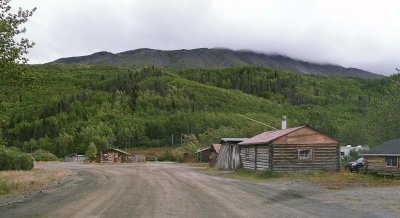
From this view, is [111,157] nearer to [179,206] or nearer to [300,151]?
[300,151]

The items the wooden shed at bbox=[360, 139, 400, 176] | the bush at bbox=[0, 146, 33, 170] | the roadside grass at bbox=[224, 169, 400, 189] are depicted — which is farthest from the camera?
the bush at bbox=[0, 146, 33, 170]

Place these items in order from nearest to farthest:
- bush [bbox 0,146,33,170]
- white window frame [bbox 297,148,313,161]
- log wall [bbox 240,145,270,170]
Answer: white window frame [bbox 297,148,313,161], log wall [bbox 240,145,270,170], bush [bbox 0,146,33,170]

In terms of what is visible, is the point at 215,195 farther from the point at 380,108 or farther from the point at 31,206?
the point at 380,108

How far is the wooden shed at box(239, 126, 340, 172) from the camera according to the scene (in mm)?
38469

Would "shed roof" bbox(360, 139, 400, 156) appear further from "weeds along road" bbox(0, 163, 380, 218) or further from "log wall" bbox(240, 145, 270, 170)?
"weeds along road" bbox(0, 163, 380, 218)

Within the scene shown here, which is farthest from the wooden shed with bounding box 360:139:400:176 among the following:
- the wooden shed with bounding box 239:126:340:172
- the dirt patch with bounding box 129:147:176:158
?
the dirt patch with bounding box 129:147:176:158

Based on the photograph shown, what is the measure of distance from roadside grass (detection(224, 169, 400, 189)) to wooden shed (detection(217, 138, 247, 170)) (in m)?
6.89

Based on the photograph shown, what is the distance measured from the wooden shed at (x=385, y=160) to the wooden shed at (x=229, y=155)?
13.4 meters

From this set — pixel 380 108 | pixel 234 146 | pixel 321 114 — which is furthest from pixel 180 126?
pixel 234 146

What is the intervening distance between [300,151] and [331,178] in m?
5.74

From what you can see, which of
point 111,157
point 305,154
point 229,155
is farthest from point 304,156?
point 111,157

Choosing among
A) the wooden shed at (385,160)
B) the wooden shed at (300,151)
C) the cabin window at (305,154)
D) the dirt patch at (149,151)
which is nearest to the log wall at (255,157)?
the wooden shed at (300,151)

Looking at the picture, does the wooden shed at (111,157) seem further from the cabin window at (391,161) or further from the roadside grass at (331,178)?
the cabin window at (391,161)

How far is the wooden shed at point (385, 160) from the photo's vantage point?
1387 inches
